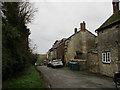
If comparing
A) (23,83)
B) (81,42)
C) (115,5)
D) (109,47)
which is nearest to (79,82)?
(23,83)

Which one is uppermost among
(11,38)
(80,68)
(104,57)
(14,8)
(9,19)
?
(14,8)

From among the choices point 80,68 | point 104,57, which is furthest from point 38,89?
point 80,68

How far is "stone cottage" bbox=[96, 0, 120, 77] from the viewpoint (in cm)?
1797

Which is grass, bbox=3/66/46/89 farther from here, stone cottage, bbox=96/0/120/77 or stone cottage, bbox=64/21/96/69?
stone cottage, bbox=64/21/96/69

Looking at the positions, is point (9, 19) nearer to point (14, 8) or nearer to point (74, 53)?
Answer: point (14, 8)

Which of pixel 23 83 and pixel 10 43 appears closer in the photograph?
pixel 23 83

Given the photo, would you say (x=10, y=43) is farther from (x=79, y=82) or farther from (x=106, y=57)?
(x=106, y=57)

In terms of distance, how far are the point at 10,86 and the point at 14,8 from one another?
8.75 metres

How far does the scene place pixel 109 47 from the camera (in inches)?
771

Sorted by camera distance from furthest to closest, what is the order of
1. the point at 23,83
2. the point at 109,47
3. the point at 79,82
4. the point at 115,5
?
the point at 115,5 → the point at 109,47 → the point at 79,82 → the point at 23,83

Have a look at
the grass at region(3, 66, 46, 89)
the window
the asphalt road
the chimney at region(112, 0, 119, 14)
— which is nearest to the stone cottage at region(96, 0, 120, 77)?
the window

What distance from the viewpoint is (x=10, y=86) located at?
9391mm

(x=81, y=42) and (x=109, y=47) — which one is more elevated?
(x=81, y=42)

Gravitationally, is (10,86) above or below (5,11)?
below
